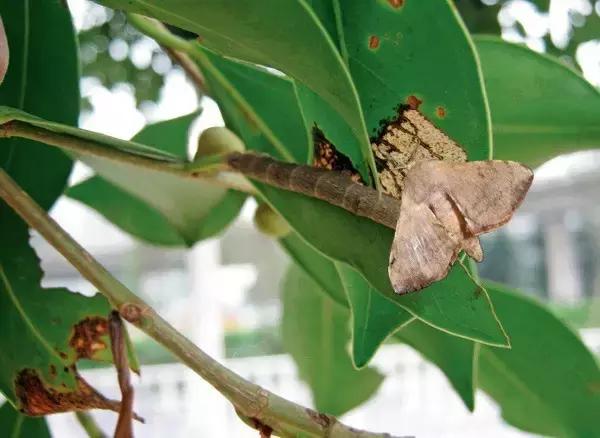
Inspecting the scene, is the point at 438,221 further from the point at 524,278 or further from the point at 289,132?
the point at 524,278

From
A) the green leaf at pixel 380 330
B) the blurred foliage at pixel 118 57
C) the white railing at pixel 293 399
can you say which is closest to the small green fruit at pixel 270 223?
the green leaf at pixel 380 330

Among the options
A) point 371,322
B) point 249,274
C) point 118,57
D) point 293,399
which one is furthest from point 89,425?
point 249,274

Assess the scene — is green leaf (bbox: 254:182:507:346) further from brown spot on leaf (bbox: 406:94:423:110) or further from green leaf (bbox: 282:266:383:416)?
green leaf (bbox: 282:266:383:416)

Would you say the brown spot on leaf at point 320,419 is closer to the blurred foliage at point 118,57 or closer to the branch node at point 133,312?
the branch node at point 133,312

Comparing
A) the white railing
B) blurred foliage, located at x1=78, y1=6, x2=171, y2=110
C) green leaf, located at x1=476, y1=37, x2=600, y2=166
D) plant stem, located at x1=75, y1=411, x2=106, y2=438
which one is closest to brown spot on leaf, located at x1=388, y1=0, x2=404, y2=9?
green leaf, located at x1=476, y1=37, x2=600, y2=166

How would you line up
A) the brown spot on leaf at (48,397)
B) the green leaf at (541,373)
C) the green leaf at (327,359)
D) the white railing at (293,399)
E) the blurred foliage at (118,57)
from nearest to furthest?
the brown spot on leaf at (48,397) → the green leaf at (541,373) → the green leaf at (327,359) → the blurred foliage at (118,57) → the white railing at (293,399)

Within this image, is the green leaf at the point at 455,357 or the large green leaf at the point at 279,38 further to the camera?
the green leaf at the point at 455,357

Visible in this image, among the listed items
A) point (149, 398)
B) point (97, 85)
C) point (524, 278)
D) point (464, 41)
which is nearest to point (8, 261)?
point (464, 41)

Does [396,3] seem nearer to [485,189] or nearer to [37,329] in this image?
[485,189]
